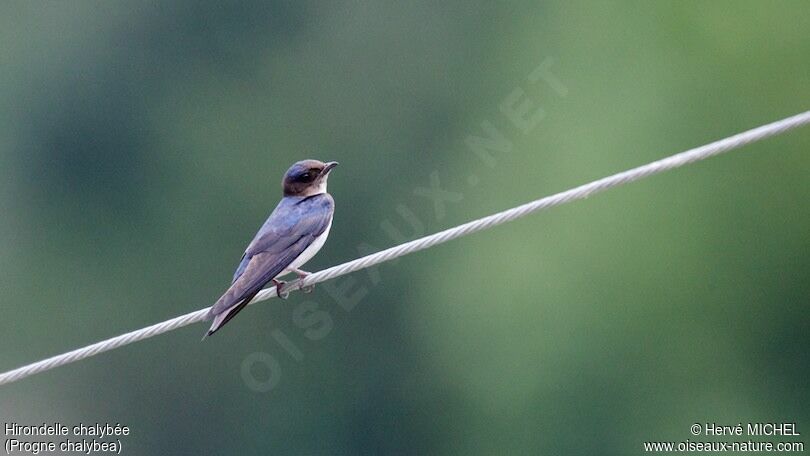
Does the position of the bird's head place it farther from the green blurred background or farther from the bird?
the green blurred background

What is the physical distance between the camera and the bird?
7.09 metres

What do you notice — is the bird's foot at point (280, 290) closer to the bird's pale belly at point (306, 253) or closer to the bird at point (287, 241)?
the bird at point (287, 241)

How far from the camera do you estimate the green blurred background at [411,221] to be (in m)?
21.3

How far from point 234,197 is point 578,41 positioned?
7.24 m

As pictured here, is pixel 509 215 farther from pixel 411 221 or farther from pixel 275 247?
pixel 411 221

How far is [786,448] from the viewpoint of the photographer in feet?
60.4

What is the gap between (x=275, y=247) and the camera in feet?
25.4

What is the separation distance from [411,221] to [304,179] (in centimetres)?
1453

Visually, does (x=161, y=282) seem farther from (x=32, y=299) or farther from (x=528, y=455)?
(x=528, y=455)
